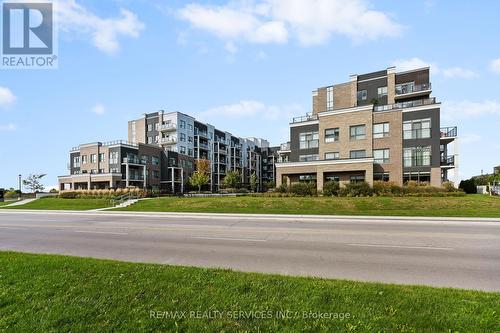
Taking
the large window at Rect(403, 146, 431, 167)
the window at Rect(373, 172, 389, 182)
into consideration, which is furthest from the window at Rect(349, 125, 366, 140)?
the large window at Rect(403, 146, 431, 167)

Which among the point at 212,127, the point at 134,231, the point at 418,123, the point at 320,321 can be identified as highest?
the point at 212,127

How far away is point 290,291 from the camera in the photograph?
4.82 metres

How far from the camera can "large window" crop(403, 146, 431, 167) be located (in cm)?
3391

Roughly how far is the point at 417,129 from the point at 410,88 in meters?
8.73

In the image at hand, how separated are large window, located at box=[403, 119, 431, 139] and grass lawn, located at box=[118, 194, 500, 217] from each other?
11671 millimetres

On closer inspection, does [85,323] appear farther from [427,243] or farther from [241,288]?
[427,243]

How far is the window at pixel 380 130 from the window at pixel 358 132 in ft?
4.64

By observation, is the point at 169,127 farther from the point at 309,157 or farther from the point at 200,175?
the point at 309,157

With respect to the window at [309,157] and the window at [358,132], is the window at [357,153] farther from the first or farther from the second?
the window at [309,157]

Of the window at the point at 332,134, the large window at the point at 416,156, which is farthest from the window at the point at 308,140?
the large window at the point at 416,156

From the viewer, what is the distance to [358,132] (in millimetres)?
36625

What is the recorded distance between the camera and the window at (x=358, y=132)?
1427 inches

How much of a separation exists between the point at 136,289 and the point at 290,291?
9.24ft

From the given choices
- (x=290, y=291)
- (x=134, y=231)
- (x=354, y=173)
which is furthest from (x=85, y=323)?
(x=354, y=173)
